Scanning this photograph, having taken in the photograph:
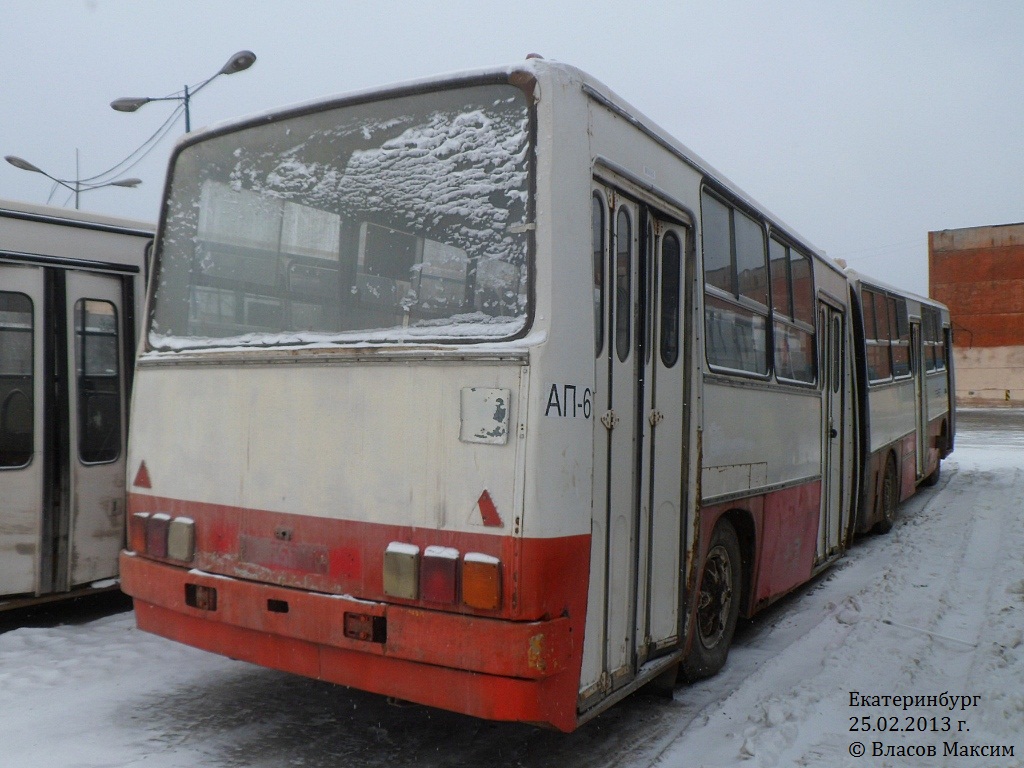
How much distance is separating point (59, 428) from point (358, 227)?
334 centimetres

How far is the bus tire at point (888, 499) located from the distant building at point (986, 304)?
39789 millimetres

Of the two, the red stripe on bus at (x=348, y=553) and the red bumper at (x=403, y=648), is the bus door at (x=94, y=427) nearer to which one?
the red stripe on bus at (x=348, y=553)

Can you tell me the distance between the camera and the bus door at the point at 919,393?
1292 cm

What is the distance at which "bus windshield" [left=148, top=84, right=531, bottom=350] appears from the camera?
3.71 m

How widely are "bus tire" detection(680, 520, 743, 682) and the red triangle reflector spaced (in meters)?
2.95

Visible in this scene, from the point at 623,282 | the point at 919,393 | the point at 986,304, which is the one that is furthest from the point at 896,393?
the point at 986,304

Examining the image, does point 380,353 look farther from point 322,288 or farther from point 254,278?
point 254,278

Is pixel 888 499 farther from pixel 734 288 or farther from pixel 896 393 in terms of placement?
pixel 734 288

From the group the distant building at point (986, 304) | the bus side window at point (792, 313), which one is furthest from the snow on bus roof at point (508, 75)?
the distant building at point (986, 304)

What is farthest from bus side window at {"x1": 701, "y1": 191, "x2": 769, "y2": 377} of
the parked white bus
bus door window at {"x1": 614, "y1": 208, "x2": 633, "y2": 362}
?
the parked white bus

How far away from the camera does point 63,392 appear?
20.5 ft

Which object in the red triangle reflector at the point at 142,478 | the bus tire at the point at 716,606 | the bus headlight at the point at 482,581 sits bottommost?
the bus tire at the point at 716,606

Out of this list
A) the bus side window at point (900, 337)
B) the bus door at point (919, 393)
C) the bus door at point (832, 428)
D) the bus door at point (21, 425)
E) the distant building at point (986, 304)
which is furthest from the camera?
the distant building at point (986, 304)

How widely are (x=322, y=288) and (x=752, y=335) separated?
2920 millimetres
